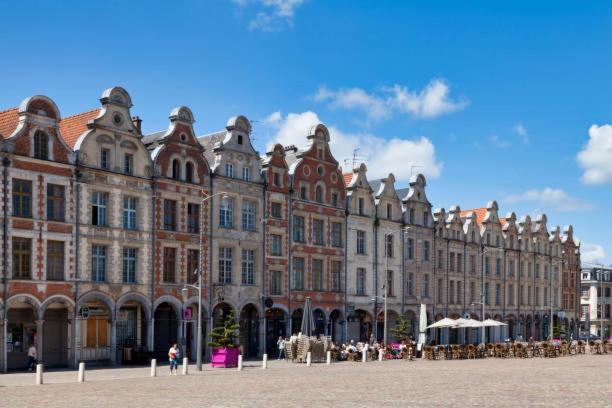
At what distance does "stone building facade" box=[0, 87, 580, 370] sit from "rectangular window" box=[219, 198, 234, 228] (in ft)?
0.27

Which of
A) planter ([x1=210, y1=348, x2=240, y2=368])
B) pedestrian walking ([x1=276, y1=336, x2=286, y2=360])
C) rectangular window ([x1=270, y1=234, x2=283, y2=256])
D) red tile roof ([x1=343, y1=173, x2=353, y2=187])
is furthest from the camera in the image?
red tile roof ([x1=343, y1=173, x2=353, y2=187])

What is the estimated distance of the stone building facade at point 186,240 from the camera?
132 ft

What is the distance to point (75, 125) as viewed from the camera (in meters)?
44.5

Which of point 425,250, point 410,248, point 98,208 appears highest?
point 98,208

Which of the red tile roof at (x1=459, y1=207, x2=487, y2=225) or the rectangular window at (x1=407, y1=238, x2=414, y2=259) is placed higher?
the red tile roof at (x1=459, y1=207, x2=487, y2=225)

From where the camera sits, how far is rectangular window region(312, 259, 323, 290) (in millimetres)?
55531

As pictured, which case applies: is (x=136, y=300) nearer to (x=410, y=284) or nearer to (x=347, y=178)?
(x=347, y=178)

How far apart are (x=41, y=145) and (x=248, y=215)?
14471 millimetres

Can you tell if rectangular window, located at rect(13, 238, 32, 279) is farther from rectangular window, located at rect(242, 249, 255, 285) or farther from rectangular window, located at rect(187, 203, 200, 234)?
rectangular window, located at rect(242, 249, 255, 285)

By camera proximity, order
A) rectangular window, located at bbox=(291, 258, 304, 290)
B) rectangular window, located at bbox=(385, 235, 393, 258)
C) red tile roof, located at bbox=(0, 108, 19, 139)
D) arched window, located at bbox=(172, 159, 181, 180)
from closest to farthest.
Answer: red tile roof, located at bbox=(0, 108, 19, 139), arched window, located at bbox=(172, 159, 181, 180), rectangular window, located at bbox=(291, 258, 304, 290), rectangular window, located at bbox=(385, 235, 393, 258)

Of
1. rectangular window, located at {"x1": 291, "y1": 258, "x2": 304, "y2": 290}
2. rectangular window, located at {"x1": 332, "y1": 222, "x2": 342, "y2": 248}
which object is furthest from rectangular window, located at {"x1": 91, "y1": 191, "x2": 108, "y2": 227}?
rectangular window, located at {"x1": 332, "y1": 222, "x2": 342, "y2": 248}

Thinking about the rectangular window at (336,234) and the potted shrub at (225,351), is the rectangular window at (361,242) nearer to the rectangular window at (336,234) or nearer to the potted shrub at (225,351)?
the rectangular window at (336,234)

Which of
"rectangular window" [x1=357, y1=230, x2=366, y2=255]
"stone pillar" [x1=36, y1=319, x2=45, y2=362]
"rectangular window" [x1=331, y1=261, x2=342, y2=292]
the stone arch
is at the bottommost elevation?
"stone pillar" [x1=36, y1=319, x2=45, y2=362]

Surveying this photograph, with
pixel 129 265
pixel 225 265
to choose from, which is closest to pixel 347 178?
pixel 225 265
